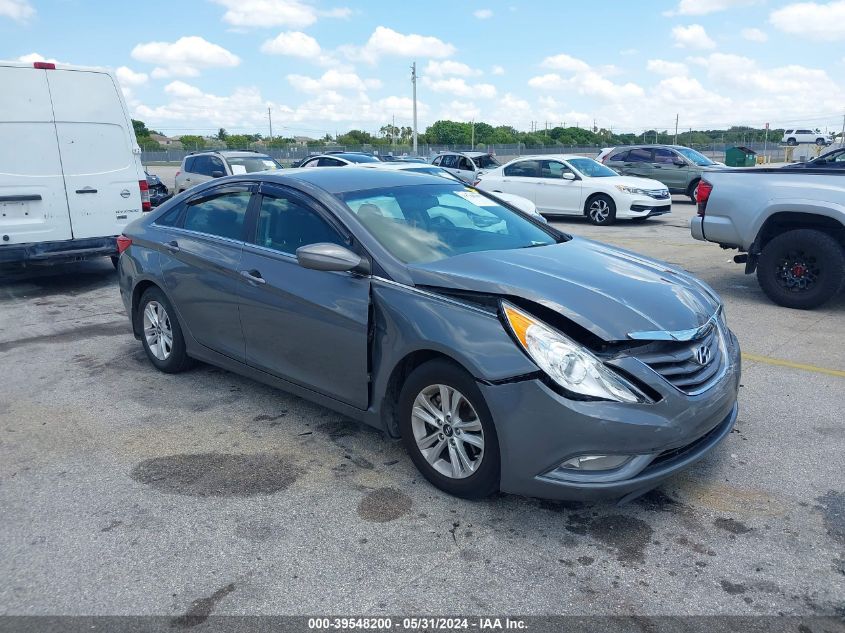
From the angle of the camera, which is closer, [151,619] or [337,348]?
[151,619]

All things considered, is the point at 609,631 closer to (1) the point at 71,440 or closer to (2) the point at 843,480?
(2) the point at 843,480

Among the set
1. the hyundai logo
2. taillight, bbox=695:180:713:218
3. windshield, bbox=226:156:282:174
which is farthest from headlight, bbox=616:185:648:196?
the hyundai logo

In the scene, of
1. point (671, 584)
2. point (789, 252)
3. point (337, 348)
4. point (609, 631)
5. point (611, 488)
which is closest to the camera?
point (609, 631)

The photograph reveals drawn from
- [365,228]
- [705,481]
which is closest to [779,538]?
[705,481]

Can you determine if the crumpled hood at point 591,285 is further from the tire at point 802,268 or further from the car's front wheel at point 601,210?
the car's front wheel at point 601,210

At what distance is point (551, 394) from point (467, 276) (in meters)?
0.81

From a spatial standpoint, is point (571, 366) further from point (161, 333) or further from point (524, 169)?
point (524, 169)

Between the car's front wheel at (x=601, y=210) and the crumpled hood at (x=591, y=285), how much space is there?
11573 mm

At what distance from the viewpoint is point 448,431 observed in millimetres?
3479

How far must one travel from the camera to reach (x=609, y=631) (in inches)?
103

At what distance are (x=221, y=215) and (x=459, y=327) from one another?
7.79ft

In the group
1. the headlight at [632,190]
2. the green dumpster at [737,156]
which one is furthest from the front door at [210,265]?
the green dumpster at [737,156]

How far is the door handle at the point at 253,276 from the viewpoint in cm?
439

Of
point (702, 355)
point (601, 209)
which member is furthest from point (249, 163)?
point (702, 355)
